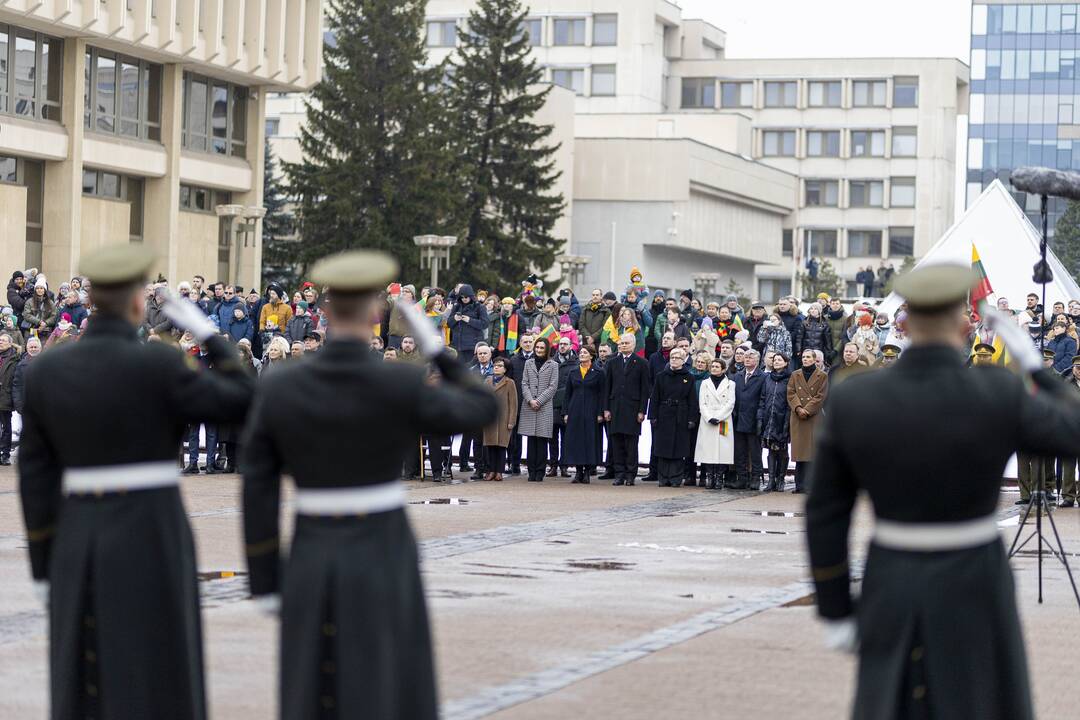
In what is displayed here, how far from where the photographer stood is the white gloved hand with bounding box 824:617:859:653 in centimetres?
612

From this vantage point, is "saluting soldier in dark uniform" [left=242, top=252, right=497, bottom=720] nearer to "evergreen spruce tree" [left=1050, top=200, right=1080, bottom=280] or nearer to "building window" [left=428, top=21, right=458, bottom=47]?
"evergreen spruce tree" [left=1050, top=200, right=1080, bottom=280]

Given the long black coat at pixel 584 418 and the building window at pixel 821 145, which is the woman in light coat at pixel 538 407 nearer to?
the long black coat at pixel 584 418

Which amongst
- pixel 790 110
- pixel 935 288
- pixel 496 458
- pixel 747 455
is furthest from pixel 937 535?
pixel 790 110

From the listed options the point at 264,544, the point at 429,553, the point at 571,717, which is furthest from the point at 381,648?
the point at 429,553

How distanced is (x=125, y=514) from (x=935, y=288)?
2.95 metres

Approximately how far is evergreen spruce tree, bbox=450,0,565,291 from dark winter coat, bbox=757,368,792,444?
39986 mm

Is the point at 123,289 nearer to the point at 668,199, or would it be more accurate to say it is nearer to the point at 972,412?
the point at 972,412

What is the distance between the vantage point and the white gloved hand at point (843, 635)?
6125mm

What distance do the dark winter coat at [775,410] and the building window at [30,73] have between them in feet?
93.6

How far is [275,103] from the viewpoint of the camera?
360ft

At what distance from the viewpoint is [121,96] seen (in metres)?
51.4

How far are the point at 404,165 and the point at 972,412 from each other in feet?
179

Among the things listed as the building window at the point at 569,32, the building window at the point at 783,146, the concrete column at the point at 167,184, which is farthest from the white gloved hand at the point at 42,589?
the building window at the point at 783,146

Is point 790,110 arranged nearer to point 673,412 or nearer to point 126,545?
point 673,412
